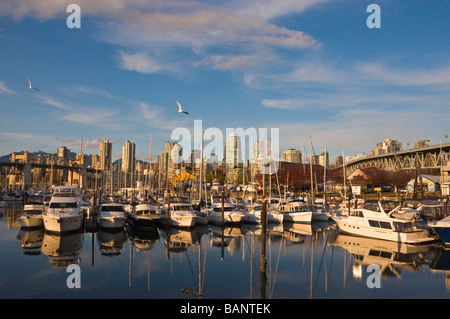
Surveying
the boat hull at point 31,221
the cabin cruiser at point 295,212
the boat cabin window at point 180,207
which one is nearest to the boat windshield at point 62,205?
the boat hull at point 31,221

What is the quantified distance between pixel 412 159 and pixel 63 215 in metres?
147

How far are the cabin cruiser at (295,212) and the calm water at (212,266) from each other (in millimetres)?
10237

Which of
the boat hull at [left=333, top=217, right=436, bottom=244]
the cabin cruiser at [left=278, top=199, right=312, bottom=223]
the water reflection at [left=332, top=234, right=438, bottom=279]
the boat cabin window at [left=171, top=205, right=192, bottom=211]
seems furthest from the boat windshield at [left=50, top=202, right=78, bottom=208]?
the boat hull at [left=333, top=217, right=436, bottom=244]

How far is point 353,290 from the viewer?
63.8ft

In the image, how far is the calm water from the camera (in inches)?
754

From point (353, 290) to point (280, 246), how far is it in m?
13.7

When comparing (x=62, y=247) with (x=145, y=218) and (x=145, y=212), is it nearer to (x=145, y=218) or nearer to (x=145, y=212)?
(x=145, y=218)

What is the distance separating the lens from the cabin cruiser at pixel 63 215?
35.4m

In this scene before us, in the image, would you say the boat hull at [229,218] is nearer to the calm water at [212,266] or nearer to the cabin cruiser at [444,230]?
the calm water at [212,266]

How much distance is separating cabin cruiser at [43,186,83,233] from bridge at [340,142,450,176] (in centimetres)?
10876

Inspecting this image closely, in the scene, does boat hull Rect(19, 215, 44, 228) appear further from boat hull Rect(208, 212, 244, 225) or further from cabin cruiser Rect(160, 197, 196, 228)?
boat hull Rect(208, 212, 244, 225)

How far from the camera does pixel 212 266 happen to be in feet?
83.0
